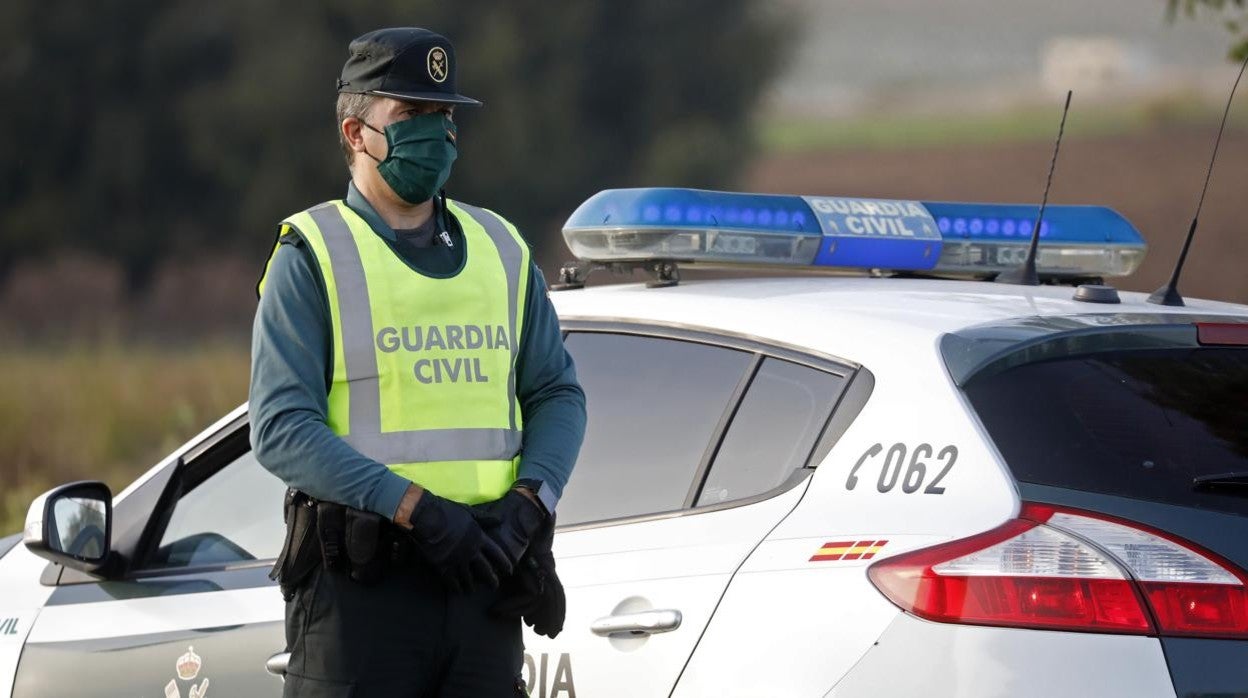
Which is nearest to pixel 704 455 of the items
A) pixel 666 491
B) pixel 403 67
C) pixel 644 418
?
pixel 666 491

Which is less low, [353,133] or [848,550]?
[353,133]

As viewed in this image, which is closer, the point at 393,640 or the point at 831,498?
the point at 393,640

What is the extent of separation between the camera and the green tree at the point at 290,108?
94.9 ft

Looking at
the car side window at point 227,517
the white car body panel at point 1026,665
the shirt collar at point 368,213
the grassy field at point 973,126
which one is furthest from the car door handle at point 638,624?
the grassy field at point 973,126

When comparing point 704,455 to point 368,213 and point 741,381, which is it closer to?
point 741,381

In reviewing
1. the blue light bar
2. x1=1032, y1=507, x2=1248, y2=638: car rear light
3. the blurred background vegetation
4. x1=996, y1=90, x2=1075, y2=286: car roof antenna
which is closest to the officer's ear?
the blue light bar

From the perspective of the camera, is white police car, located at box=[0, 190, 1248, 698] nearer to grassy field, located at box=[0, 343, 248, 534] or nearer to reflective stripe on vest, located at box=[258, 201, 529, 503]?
reflective stripe on vest, located at box=[258, 201, 529, 503]

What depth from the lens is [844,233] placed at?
3.87m

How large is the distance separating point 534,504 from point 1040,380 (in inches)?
33.2

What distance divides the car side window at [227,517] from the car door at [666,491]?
2.91ft

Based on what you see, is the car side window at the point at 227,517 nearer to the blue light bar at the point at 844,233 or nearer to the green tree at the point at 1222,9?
the blue light bar at the point at 844,233

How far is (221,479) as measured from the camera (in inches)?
159

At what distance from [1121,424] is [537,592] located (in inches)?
38.2

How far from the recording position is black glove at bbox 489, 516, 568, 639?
9.29 feet
